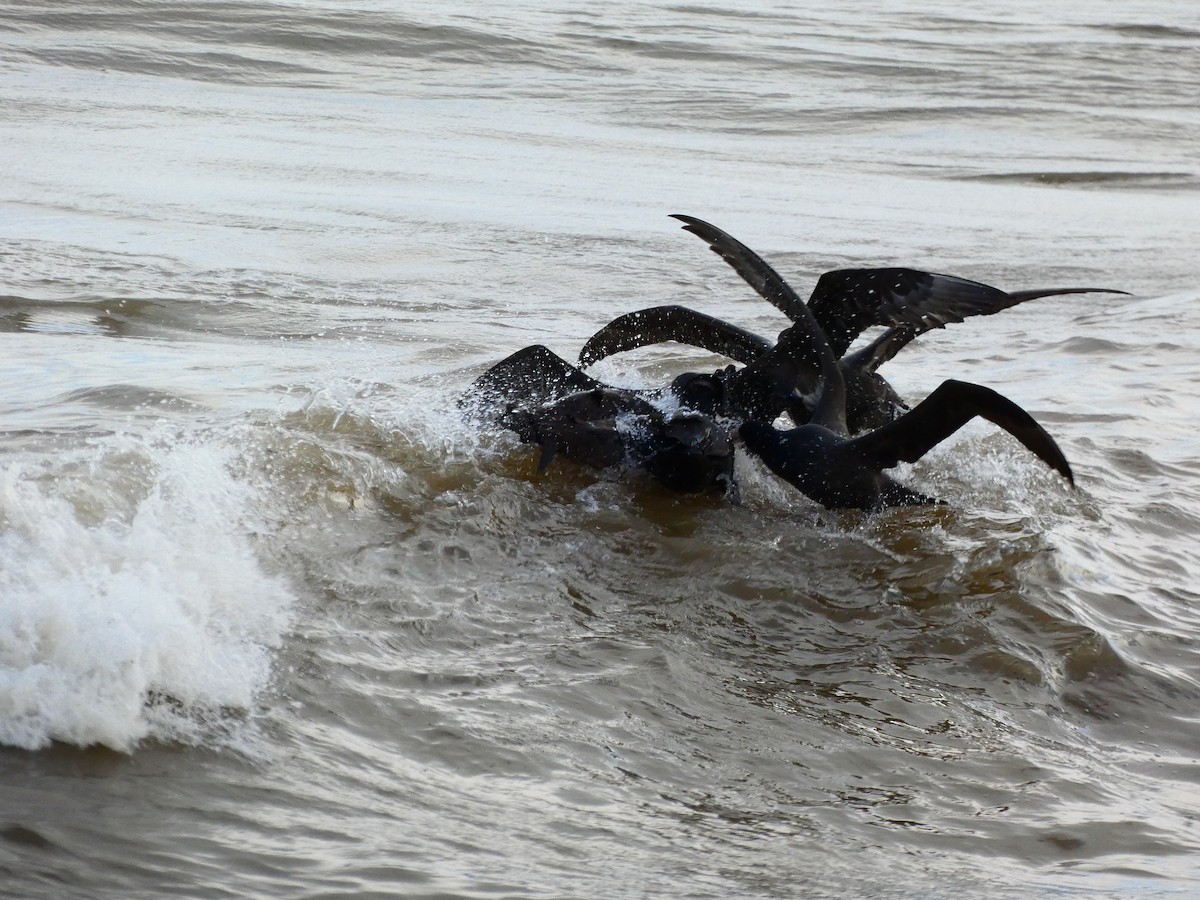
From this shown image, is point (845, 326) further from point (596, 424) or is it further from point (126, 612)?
point (126, 612)


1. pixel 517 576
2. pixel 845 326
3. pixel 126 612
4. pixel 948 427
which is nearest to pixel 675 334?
pixel 845 326

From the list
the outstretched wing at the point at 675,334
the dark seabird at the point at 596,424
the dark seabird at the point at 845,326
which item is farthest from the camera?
the outstretched wing at the point at 675,334

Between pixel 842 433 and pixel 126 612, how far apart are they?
3.13m

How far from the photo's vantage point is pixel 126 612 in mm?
3318

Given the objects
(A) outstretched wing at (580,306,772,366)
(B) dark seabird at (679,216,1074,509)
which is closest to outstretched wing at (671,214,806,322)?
(B) dark seabird at (679,216,1074,509)

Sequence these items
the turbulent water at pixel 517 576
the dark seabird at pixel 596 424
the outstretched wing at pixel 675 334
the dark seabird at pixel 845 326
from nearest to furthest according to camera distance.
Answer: the turbulent water at pixel 517 576 → the dark seabird at pixel 596 424 → the dark seabird at pixel 845 326 → the outstretched wing at pixel 675 334

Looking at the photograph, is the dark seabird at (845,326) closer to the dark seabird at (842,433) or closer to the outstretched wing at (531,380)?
the dark seabird at (842,433)

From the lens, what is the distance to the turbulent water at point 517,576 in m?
3.01

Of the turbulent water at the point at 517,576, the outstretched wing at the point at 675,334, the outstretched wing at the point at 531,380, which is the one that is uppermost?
the outstretched wing at the point at 675,334

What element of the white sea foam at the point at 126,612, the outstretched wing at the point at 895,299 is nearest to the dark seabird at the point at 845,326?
the outstretched wing at the point at 895,299

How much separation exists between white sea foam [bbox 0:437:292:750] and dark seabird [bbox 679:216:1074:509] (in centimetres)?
200

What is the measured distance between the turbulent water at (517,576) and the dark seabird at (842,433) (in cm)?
16

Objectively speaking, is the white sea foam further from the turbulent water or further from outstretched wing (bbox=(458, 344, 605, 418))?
outstretched wing (bbox=(458, 344, 605, 418))

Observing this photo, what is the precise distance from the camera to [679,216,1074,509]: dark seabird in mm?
4824
